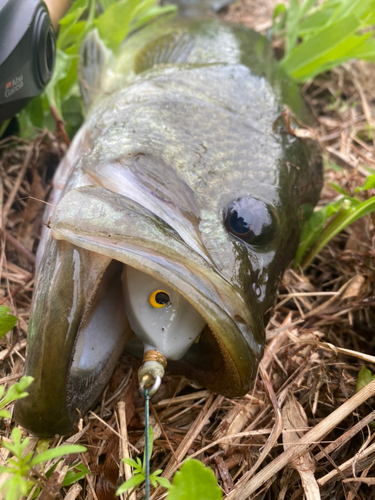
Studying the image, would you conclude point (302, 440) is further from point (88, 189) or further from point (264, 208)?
point (88, 189)

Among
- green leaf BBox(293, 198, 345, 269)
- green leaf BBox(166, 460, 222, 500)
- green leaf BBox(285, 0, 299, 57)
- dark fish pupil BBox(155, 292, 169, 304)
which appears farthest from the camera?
green leaf BBox(285, 0, 299, 57)

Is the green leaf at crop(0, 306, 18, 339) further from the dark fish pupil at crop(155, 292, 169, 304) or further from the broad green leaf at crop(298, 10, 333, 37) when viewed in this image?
the broad green leaf at crop(298, 10, 333, 37)

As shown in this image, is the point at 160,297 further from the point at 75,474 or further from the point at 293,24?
the point at 293,24

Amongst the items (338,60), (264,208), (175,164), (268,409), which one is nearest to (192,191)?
(175,164)

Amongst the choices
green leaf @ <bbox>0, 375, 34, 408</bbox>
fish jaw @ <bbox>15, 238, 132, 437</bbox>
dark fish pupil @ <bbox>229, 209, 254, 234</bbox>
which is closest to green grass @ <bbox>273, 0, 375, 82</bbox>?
dark fish pupil @ <bbox>229, 209, 254, 234</bbox>

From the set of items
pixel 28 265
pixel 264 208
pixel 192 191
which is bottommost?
pixel 28 265

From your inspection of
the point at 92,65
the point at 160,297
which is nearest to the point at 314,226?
the point at 160,297
